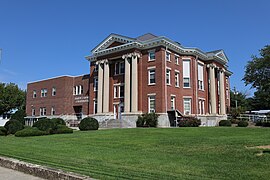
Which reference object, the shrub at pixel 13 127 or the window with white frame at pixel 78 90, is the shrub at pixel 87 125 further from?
the window with white frame at pixel 78 90

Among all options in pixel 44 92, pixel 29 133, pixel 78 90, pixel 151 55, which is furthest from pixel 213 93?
pixel 44 92

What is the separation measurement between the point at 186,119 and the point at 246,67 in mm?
20051

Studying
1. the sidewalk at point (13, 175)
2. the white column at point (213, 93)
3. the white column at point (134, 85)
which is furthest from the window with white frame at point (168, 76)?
the sidewalk at point (13, 175)

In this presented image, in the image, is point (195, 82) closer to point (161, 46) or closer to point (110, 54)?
point (161, 46)

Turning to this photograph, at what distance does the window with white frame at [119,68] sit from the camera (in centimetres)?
3894

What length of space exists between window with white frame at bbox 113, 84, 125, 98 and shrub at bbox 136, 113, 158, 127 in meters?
6.23

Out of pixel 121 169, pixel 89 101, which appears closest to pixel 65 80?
pixel 89 101

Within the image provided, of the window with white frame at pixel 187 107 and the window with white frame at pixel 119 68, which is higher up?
the window with white frame at pixel 119 68

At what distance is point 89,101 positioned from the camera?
142ft

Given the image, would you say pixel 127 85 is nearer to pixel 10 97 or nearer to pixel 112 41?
pixel 112 41

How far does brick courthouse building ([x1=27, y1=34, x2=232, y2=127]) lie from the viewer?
34719 millimetres

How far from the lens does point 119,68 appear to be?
39.4 m

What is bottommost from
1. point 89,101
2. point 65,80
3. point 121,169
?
point 121,169

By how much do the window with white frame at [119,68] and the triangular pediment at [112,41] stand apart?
2730 mm
